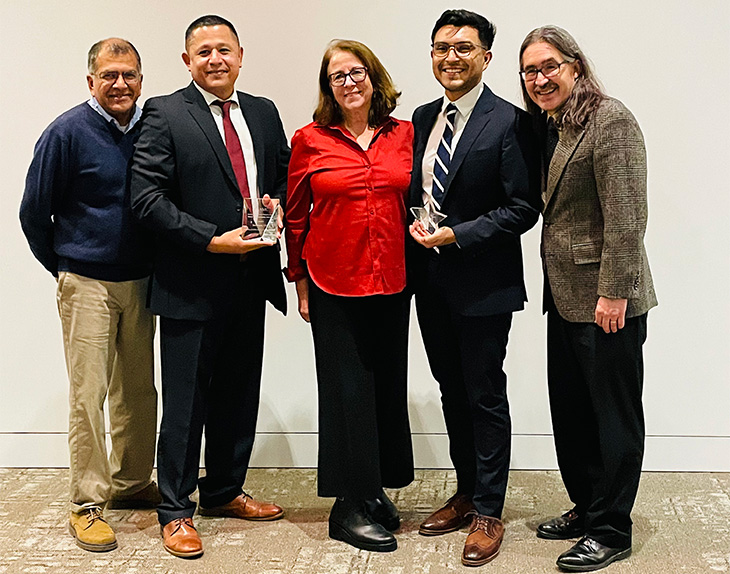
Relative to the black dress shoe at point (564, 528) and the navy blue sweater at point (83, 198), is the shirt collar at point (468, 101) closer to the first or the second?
the navy blue sweater at point (83, 198)

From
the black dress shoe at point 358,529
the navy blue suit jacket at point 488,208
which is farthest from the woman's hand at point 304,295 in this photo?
the black dress shoe at point 358,529

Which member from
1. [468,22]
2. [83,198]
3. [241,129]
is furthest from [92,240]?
[468,22]

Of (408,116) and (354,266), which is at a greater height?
(408,116)

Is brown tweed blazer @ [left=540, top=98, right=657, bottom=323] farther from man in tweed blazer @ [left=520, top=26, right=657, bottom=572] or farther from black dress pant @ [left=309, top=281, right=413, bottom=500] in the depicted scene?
Answer: black dress pant @ [left=309, top=281, right=413, bottom=500]

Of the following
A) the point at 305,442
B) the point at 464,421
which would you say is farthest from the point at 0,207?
the point at 464,421

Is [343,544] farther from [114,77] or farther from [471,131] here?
[114,77]

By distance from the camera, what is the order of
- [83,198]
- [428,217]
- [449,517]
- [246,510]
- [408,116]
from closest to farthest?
[428,217] < [83,198] < [449,517] < [246,510] < [408,116]

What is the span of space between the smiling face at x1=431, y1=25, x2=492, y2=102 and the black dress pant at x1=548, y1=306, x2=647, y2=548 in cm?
81

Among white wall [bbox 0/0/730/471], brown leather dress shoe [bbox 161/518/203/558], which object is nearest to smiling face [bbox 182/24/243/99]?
white wall [bbox 0/0/730/471]

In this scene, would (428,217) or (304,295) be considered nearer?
(428,217)

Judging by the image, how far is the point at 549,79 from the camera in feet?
9.91

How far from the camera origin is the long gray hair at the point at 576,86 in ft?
9.83

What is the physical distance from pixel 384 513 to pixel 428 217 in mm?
1126

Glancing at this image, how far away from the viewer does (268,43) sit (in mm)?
4195
